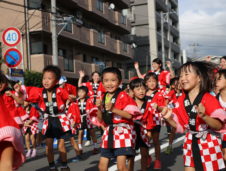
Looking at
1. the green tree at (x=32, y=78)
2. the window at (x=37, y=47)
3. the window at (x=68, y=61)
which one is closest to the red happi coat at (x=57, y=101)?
the green tree at (x=32, y=78)

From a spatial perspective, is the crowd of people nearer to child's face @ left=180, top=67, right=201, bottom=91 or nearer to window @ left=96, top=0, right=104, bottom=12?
child's face @ left=180, top=67, right=201, bottom=91

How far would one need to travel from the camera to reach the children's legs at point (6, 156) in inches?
106

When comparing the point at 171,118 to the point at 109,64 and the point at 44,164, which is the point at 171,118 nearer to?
the point at 44,164

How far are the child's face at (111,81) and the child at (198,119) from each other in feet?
3.25

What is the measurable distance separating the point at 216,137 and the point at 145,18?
36361 mm

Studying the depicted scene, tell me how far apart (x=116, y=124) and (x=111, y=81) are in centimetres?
57

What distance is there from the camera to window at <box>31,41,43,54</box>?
19.0 meters

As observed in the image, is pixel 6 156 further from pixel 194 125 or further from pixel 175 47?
pixel 175 47

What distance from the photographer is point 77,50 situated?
23656 millimetres

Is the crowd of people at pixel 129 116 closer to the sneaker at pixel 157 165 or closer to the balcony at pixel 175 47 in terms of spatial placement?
the sneaker at pixel 157 165

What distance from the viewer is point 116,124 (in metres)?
4.36

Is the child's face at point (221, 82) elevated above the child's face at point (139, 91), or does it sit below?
above

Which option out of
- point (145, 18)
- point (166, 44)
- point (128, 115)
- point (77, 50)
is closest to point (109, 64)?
point (77, 50)

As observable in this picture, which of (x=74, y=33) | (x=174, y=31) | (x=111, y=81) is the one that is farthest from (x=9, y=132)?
(x=174, y=31)
